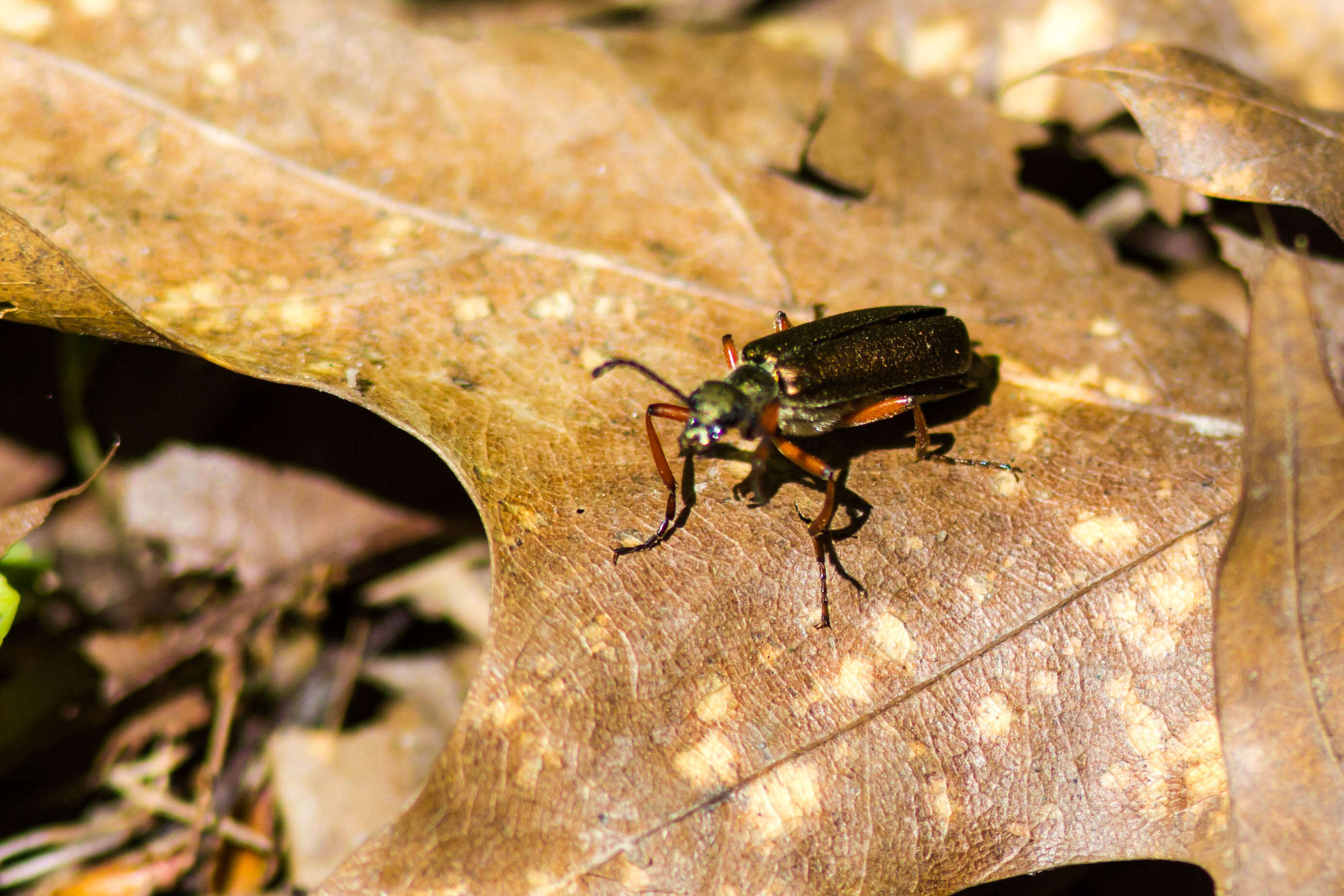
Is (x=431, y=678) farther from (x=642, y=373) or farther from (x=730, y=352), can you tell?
(x=730, y=352)

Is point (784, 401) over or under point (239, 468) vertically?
over

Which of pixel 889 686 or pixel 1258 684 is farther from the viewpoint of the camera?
pixel 889 686

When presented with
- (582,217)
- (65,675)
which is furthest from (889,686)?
(65,675)

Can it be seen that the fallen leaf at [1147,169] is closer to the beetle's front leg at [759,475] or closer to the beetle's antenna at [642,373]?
the beetle's front leg at [759,475]

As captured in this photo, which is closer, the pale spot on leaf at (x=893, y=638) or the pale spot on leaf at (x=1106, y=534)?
the pale spot on leaf at (x=893, y=638)

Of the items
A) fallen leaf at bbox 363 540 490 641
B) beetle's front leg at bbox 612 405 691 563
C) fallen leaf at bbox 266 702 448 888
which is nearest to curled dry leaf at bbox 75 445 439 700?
fallen leaf at bbox 363 540 490 641

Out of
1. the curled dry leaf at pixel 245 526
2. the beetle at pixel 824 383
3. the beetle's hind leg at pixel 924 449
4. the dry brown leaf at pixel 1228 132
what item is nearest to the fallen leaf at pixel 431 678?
the curled dry leaf at pixel 245 526

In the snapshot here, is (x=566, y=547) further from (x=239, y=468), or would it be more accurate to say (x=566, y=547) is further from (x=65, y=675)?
(x=65, y=675)
